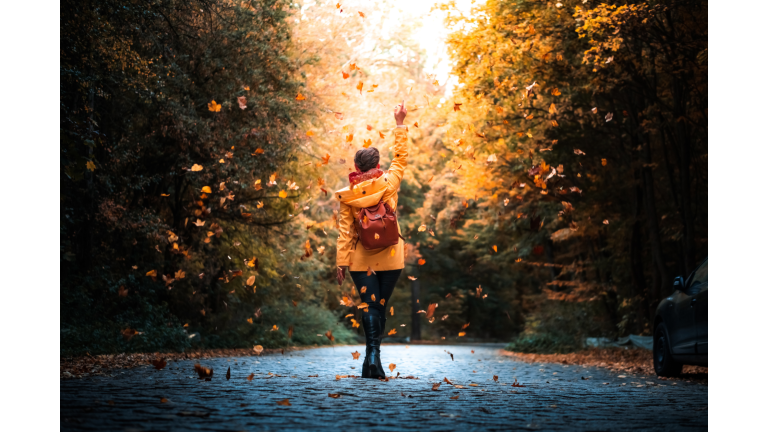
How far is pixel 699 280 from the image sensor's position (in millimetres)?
8641

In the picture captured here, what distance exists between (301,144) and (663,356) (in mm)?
10395

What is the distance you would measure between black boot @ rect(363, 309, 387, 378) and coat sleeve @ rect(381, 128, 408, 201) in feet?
3.94

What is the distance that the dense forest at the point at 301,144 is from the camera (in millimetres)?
12469

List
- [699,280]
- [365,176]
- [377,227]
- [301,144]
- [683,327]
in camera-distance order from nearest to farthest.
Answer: [377,227], [365,176], [699,280], [683,327], [301,144]

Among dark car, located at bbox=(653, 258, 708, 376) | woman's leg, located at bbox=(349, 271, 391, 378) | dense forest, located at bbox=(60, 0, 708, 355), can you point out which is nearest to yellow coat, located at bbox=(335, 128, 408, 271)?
woman's leg, located at bbox=(349, 271, 391, 378)

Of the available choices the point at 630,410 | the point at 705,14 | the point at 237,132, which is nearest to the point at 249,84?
the point at 237,132

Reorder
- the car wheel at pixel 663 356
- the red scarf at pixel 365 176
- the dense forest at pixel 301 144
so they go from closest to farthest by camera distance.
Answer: the red scarf at pixel 365 176, the car wheel at pixel 663 356, the dense forest at pixel 301 144

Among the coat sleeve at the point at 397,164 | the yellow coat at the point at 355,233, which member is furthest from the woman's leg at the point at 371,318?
the coat sleeve at the point at 397,164

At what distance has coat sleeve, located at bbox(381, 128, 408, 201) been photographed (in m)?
7.99

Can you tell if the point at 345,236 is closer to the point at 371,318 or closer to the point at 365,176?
the point at 365,176

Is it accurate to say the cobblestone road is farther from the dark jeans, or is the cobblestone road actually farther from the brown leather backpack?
the brown leather backpack

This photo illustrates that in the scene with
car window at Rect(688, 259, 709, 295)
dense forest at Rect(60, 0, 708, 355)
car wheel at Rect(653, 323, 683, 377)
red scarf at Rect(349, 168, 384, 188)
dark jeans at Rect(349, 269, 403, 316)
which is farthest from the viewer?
dense forest at Rect(60, 0, 708, 355)

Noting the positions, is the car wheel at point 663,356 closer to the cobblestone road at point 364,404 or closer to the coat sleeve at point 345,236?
the cobblestone road at point 364,404

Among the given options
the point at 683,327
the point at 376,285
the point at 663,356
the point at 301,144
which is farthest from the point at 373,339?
the point at 301,144
